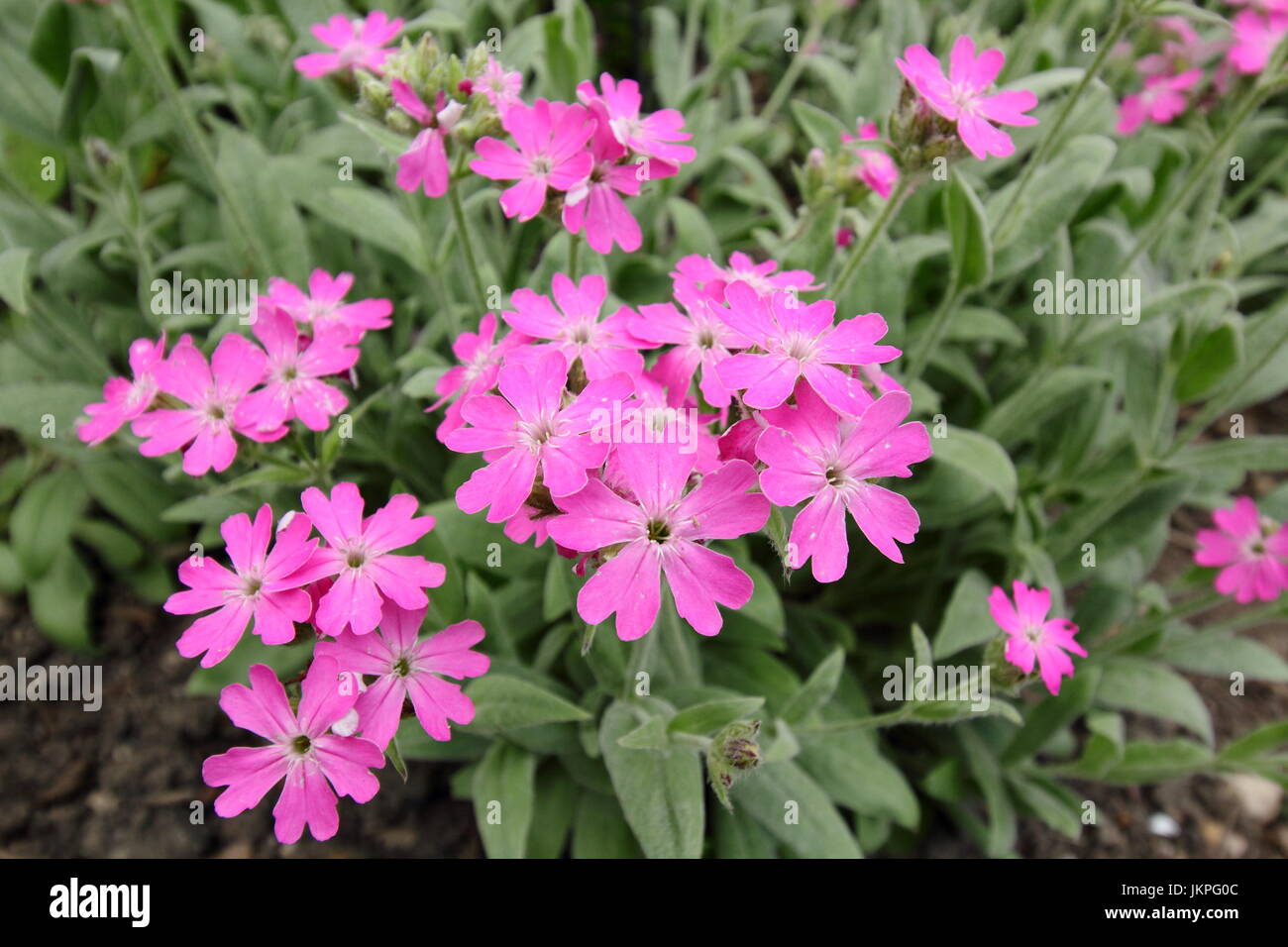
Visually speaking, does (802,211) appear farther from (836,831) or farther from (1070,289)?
(836,831)

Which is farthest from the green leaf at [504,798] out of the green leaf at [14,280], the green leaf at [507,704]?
the green leaf at [14,280]

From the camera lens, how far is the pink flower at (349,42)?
7.10 ft

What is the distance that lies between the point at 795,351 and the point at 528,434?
1.43 feet

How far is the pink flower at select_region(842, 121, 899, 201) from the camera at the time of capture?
6.88ft

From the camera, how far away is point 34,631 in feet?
10.5

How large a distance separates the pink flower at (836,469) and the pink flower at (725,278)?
33 cm

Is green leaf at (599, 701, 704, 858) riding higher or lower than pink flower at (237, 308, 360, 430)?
lower

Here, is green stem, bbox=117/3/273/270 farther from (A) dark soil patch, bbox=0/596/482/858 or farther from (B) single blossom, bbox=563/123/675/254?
(A) dark soil patch, bbox=0/596/482/858

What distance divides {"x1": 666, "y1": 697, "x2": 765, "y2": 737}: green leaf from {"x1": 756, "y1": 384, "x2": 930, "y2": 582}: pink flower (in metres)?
0.51

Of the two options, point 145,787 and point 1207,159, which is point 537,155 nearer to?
point 1207,159

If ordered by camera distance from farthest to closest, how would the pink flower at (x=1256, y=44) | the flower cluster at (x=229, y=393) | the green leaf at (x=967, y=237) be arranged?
the pink flower at (x=1256, y=44)
the green leaf at (x=967, y=237)
the flower cluster at (x=229, y=393)

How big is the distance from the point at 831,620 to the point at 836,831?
721 mm

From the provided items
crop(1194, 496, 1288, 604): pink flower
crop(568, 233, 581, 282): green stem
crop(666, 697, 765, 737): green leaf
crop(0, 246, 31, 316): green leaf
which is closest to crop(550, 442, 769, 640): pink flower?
crop(666, 697, 765, 737): green leaf

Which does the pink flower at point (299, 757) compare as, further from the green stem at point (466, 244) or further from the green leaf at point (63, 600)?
the green leaf at point (63, 600)
